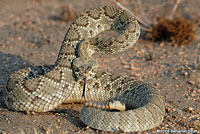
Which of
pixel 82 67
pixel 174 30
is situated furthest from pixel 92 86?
pixel 174 30

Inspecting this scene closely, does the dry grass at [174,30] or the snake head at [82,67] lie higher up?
the dry grass at [174,30]

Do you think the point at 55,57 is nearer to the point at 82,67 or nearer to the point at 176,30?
the point at 82,67

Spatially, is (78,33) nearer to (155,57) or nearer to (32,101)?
(32,101)

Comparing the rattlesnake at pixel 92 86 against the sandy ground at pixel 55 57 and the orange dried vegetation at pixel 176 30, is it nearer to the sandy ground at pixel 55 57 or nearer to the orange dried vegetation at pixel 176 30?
the sandy ground at pixel 55 57

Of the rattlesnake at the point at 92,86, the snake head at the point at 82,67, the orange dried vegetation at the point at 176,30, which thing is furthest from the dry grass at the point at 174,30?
the snake head at the point at 82,67

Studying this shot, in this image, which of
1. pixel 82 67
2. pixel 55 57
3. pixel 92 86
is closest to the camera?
pixel 82 67

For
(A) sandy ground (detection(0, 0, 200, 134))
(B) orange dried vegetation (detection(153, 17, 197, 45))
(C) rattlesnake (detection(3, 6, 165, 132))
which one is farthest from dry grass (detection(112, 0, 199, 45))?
(C) rattlesnake (detection(3, 6, 165, 132))

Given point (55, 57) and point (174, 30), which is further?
point (174, 30)
